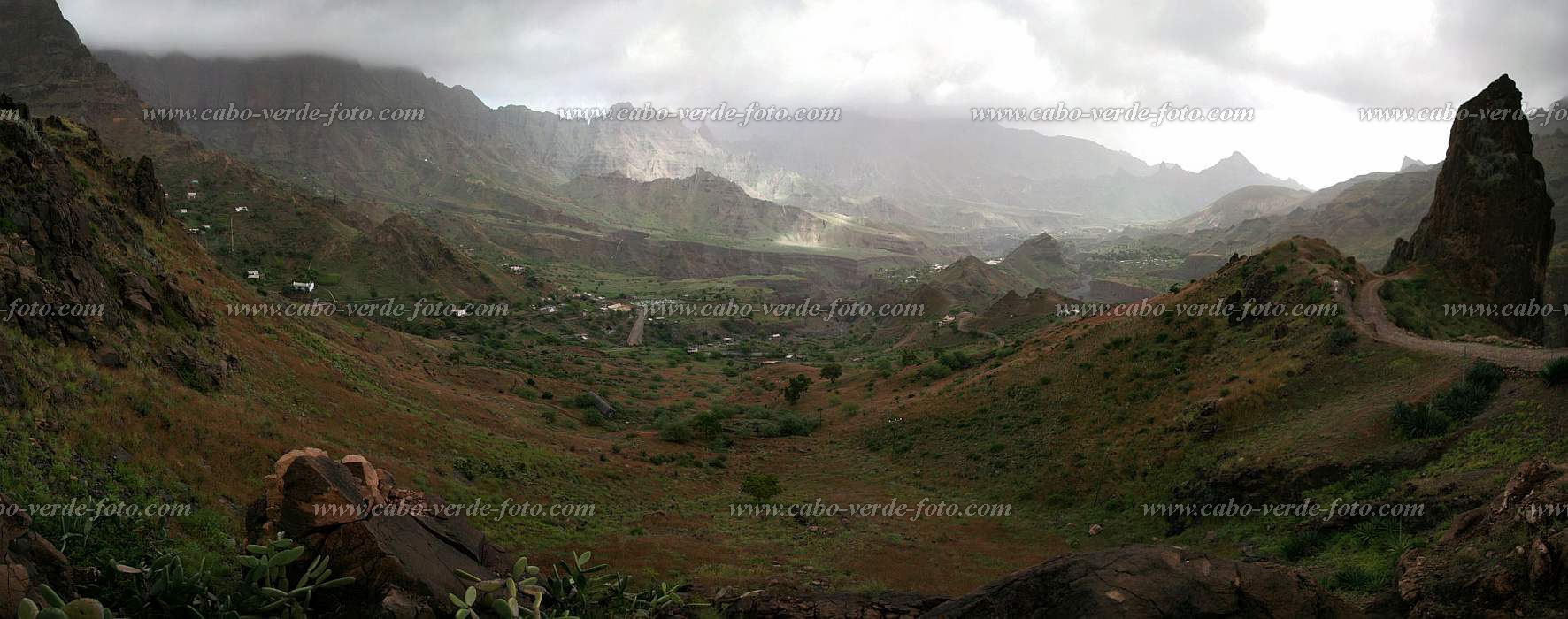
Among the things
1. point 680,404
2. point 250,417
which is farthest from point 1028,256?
point 250,417

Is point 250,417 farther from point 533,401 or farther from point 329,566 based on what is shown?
point 533,401

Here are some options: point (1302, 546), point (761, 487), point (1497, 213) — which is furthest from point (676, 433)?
point (1497, 213)

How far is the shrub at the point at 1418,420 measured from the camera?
58.1 ft

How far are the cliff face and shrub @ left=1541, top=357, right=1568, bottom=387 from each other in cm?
1695

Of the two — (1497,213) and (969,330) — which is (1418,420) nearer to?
(1497,213)

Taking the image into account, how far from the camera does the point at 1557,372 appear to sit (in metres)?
16.5

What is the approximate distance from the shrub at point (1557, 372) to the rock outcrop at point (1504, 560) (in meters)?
8.47

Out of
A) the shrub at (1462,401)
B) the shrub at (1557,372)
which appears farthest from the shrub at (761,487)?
the shrub at (1557,372)

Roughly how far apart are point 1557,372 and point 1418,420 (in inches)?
107

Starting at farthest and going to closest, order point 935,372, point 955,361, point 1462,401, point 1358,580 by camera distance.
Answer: point 955,361
point 935,372
point 1462,401
point 1358,580

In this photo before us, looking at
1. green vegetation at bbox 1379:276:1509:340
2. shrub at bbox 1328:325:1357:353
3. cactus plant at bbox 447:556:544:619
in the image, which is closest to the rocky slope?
cactus plant at bbox 447:556:544:619

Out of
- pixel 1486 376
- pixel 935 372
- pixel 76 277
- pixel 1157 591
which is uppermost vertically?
pixel 1486 376

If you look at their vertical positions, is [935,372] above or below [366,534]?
below

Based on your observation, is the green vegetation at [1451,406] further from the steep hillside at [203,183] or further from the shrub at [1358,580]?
the steep hillside at [203,183]
